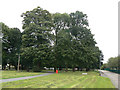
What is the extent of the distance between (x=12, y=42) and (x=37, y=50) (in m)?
16.2

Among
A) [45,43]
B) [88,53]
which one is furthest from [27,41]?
[88,53]

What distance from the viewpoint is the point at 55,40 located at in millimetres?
40656

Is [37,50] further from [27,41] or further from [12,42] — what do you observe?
[12,42]

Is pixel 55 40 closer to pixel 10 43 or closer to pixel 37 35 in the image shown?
pixel 37 35

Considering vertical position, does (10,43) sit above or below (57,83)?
above

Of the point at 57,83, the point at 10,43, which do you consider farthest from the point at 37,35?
the point at 57,83

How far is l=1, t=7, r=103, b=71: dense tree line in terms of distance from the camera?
118 feet

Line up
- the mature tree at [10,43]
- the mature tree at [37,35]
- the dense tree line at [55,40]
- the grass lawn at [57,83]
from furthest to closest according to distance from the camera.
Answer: the mature tree at [10,43]
the dense tree line at [55,40]
the mature tree at [37,35]
the grass lawn at [57,83]

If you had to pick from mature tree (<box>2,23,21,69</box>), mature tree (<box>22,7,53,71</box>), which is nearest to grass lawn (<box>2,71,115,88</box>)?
mature tree (<box>22,7,53,71</box>)

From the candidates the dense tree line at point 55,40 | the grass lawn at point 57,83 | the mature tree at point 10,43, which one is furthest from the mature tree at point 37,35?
the grass lawn at point 57,83

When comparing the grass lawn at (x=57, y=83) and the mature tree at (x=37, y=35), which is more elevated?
the mature tree at (x=37, y=35)

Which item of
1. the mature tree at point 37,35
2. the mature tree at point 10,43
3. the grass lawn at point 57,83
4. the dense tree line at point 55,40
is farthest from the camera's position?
the mature tree at point 10,43

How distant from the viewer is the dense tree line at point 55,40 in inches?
1416

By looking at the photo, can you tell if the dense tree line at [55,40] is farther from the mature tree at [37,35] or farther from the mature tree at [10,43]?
the mature tree at [10,43]
